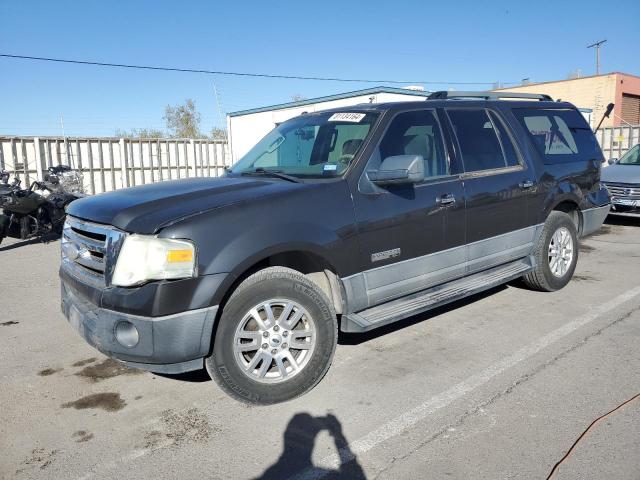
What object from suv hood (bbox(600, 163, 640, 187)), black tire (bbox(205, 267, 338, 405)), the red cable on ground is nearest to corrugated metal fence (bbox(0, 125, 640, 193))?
suv hood (bbox(600, 163, 640, 187))

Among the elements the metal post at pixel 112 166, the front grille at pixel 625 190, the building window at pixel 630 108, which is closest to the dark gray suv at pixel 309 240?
the front grille at pixel 625 190

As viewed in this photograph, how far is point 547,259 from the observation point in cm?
545

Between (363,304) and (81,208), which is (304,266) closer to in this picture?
(363,304)

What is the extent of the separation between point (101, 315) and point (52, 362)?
4.79 feet

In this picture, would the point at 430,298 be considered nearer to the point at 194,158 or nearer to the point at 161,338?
the point at 161,338

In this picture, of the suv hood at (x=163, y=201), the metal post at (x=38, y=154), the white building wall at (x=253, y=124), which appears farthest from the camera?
the white building wall at (x=253, y=124)

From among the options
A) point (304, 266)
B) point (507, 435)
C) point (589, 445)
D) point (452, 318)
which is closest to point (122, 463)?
point (304, 266)

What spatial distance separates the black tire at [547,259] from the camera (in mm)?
5373

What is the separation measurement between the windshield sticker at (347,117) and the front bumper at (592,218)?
124 inches

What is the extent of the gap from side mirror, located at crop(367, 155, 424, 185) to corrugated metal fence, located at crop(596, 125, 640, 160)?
61.6 ft

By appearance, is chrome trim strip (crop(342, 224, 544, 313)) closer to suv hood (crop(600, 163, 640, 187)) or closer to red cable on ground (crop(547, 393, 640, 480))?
red cable on ground (crop(547, 393, 640, 480))

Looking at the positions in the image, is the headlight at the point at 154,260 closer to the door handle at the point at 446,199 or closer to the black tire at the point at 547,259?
the door handle at the point at 446,199

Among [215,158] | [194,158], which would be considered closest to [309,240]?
[194,158]

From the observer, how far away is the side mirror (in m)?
3.72
